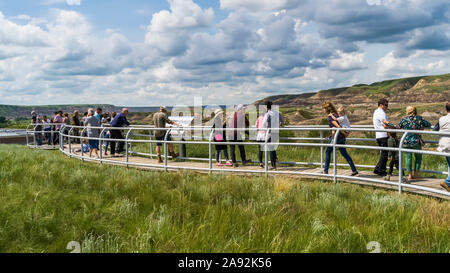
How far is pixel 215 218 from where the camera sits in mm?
5129

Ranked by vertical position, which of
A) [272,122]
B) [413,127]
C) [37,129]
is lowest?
[37,129]

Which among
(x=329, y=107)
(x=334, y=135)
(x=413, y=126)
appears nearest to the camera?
(x=413, y=126)

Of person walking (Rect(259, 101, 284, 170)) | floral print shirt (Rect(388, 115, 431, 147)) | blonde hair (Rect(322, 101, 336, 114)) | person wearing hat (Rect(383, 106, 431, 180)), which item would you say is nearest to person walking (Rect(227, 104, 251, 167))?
person walking (Rect(259, 101, 284, 170))

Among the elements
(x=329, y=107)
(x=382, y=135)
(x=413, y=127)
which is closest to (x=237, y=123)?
(x=329, y=107)

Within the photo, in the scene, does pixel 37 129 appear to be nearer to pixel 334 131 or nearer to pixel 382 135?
pixel 334 131

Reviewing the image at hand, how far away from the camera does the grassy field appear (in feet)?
14.3

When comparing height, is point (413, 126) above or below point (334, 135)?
above

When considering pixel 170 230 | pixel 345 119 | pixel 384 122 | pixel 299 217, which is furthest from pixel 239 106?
pixel 170 230

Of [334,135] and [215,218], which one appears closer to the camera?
[215,218]

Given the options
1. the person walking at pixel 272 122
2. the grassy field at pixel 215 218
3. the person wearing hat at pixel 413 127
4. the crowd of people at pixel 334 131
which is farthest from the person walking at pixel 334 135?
the person walking at pixel 272 122
